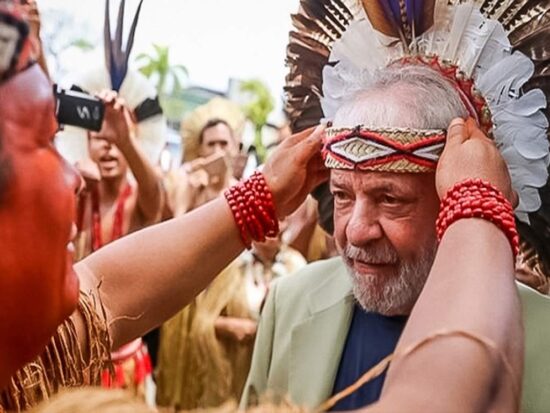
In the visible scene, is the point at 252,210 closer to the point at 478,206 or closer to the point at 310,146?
the point at 310,146

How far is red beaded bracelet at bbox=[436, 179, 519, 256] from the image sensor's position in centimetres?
130

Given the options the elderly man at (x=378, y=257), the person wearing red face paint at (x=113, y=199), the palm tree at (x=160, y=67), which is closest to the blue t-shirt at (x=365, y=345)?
the elderly man at (x=378, y=257)

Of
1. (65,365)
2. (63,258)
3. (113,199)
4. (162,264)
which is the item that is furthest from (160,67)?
(63,258)

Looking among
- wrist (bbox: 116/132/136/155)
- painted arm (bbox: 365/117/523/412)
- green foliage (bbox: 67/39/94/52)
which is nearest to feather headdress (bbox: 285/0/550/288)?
painted arm (bbox: 365/117/523/412)

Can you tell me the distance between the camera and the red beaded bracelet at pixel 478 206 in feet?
4.28

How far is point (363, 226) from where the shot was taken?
1.83 metres

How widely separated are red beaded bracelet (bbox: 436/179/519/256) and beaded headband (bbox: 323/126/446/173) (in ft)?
1.13

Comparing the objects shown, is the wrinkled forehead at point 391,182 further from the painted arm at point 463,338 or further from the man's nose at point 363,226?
the painted arm at point 463,338

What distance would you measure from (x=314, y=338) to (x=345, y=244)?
0.76 feet

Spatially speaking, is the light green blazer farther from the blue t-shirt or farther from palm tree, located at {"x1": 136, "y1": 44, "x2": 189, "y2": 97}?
palm tree, located at {"x1": 136, "y1": 44, "x2": 189, "y2": 97}

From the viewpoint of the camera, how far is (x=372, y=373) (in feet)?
3.37

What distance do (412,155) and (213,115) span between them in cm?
362

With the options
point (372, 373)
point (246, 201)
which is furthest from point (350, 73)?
point (372, 373)

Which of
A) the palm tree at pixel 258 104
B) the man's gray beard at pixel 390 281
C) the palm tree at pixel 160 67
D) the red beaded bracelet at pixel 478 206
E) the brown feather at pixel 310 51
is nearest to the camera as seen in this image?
the red beaded bracelet at pixel 478 206
